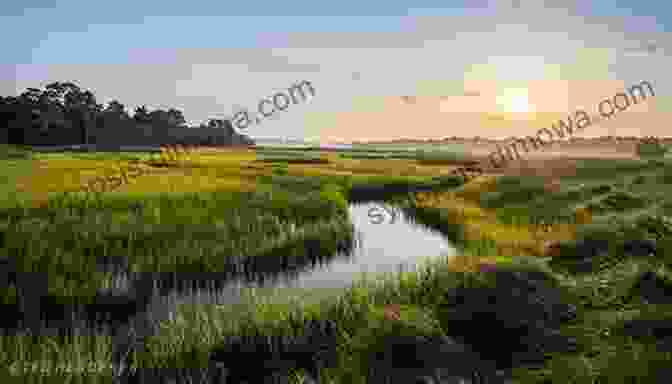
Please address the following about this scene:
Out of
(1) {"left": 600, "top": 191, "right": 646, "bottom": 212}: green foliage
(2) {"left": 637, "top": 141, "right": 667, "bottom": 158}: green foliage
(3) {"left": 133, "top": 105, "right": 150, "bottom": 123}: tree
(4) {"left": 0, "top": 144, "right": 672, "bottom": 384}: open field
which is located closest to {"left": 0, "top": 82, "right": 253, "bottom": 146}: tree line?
(3) {"left": 133, "top": 105, "right": 150, "bottom": 123}: tree

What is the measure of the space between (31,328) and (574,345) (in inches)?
394

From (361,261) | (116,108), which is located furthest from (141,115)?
(361,261)

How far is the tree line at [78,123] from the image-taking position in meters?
75.2

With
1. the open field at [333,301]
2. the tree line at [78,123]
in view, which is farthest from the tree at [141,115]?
the open field at [333,301]

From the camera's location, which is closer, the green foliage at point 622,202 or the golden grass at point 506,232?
the golden grass at point 506,232

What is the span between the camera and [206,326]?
788 cm

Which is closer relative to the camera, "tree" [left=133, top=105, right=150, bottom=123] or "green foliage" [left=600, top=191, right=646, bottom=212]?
"green foliage" [left=600, top=191, right=646, bottom=212]

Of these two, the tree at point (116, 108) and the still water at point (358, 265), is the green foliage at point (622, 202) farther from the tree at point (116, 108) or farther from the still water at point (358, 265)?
the tree at point (116, 108)

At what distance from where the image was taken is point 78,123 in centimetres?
8694

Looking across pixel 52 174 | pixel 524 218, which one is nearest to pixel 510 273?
pixel 524 218

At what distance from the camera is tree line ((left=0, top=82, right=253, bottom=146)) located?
247 ft

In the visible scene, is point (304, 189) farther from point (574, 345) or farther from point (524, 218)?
point (574, 345)

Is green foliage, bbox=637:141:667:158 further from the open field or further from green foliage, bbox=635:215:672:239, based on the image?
green foliage, bbox=635:215:672:239

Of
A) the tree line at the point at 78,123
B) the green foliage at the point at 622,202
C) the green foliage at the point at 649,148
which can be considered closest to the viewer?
the green foliage at the point at 622,202
